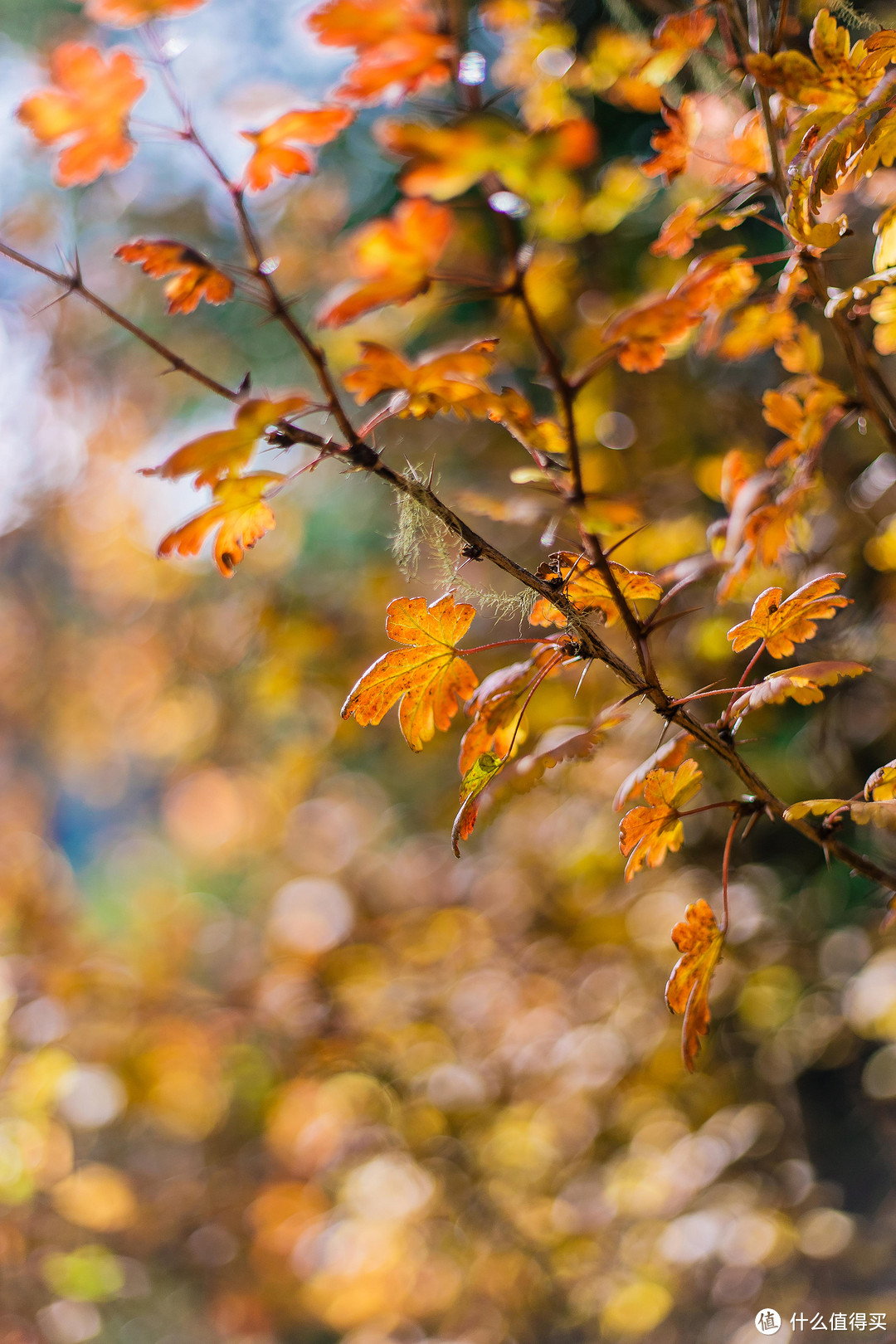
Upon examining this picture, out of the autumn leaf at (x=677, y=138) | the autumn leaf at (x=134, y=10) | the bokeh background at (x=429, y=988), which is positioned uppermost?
the autumn leaf at (x=677, y=138)

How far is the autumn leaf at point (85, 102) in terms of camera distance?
17.4 inches

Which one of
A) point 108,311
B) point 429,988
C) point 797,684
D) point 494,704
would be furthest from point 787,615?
point 429,988

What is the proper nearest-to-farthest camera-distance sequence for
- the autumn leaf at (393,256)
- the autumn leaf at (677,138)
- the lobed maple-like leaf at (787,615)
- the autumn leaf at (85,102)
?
the autumn leaf at (393,256) → the autumn leaf at (85,102) → the lobed maple-like leaf at (787,615) → the autumn leaf at (677,138)

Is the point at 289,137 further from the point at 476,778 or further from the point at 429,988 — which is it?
the point at 429,988

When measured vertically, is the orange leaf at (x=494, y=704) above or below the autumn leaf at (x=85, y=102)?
below

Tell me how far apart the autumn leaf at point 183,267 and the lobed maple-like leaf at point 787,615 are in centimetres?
40

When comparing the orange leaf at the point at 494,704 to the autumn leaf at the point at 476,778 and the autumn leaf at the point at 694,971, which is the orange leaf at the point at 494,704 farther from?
the autumn leaf at the point at 694,971

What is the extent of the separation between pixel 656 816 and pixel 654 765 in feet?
0.15

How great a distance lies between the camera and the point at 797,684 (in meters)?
0.50

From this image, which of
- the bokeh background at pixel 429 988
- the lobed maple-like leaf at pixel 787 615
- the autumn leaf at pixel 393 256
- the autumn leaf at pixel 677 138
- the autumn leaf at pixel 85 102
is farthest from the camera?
the bokeh background at pixel 429 988

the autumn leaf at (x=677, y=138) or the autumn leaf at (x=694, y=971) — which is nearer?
the autumn leaf at (x=694, y=971)

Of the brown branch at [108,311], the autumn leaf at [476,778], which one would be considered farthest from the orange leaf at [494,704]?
the brown branch at [108,311]

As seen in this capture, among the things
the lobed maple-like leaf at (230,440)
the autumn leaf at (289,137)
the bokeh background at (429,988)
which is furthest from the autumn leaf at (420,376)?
the bokeh background at (429,988)

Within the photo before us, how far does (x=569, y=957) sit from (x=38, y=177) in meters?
2.65
